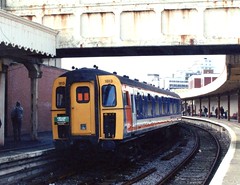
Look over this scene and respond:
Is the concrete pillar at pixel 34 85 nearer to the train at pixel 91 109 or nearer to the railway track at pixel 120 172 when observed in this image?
the railway track at pixel 120 172

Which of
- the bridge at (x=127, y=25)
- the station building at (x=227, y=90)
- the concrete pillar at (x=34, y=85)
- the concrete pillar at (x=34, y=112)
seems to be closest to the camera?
the bridge at (x=127, y=25)

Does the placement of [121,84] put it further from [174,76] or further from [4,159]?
[174,76]

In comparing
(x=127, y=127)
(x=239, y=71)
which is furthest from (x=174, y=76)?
(x=127, y=127)

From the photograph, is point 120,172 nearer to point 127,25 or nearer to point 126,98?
point 126,98

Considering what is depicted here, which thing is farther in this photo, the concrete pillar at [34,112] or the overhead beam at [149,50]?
the concrete pillar at [34,112]

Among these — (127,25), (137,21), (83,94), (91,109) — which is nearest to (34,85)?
(127,25)

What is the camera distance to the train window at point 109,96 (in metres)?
A: 12.7

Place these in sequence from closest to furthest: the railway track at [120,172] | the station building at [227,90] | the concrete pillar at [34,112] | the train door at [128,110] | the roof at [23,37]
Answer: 1. the railway track at [120,172]
2. the roof at [23,37]
3. the train door at [128,110]
4. the concrete pillar at [34,112]
5. the station building at [227,90]

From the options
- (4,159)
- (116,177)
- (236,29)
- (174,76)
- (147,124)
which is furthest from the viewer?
(174,76)

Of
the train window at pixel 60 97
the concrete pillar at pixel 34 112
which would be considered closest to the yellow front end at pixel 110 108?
the train window at pixel 60 97

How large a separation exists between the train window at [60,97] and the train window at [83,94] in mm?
571

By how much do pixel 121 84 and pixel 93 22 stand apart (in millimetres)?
3894

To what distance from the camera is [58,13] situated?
52.4 ft

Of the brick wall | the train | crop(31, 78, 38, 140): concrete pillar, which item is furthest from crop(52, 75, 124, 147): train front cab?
the brick wall
